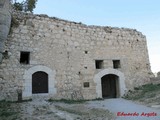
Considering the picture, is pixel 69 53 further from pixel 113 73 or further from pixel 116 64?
pixel 116 64

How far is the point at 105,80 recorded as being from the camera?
37.1 ft

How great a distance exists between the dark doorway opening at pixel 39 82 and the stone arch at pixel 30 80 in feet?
0.60

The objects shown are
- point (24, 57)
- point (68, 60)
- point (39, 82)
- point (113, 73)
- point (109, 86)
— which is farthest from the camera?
point (109, 86)

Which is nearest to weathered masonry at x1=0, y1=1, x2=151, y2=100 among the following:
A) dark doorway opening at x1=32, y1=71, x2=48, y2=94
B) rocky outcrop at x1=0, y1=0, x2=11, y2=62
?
dark doorway opening at x1=32, y1=71, x2=48, y2=94

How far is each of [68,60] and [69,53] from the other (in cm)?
38

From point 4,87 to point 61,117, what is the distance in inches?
143

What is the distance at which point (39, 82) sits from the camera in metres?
8.53

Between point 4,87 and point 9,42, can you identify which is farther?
point 9,42

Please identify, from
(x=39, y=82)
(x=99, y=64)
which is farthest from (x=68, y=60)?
(x=99, y=64)

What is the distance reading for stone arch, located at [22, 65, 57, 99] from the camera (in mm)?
8000

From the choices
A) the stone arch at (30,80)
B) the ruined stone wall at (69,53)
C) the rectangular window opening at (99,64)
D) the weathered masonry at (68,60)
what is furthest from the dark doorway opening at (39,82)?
the rectangular window opening at (99,64)

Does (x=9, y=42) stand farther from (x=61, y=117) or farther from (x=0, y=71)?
(x=61, y=117)

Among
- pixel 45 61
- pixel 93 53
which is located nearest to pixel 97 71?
pixel 93 53

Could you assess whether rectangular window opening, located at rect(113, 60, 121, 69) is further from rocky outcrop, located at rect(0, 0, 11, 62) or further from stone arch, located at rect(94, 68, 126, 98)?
rocky outcrop, located at rect(0, 0, 11, 62)
